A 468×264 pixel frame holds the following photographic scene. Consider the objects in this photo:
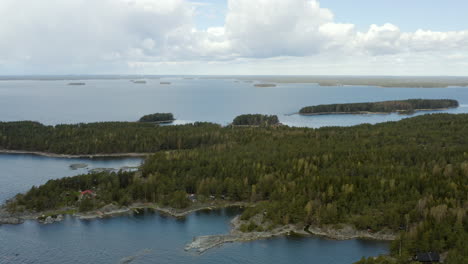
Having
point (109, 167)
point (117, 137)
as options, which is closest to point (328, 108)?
point (117, 137)

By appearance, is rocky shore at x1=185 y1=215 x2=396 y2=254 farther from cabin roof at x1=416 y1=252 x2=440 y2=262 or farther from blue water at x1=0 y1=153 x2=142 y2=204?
blue water at x1=0 y1=153 x2=142 y2=204

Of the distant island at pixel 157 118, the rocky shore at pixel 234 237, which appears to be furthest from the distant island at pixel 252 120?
the rocky shore at pixel 234 237

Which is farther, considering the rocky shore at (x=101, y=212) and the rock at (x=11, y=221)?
the rocky shore at (x=101, y=212)

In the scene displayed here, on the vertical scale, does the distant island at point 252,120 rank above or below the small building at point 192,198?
above

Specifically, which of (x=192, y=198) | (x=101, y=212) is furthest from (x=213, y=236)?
(x=101, y=212)

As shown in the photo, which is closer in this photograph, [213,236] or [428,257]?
[428,257]

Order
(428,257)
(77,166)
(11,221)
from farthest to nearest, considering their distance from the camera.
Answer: (77,166) < (11,221) < (428,257)

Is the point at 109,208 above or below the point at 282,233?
above

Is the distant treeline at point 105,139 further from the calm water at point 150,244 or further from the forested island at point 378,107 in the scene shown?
the forested island at point 378,107

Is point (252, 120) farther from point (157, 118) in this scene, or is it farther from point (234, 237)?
point (234, 237)
